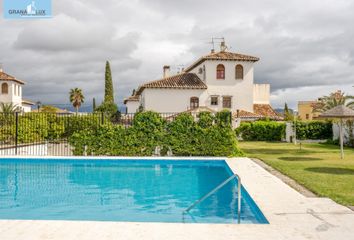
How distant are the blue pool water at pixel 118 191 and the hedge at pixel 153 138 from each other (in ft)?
4.52

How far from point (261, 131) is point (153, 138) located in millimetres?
15711

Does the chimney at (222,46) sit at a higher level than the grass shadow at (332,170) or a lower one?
higher

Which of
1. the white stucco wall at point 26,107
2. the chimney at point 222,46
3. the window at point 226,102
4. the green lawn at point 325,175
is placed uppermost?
the chimney at point 222,46

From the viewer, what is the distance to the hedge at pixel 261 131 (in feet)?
103

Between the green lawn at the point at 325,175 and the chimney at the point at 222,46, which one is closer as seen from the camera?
the green lawn at the point at 325,175

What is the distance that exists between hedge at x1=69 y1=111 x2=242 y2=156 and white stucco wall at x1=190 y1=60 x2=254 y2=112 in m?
22.3

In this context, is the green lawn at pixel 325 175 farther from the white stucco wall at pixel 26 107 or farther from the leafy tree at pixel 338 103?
the white stucco wall at pixel 26 107

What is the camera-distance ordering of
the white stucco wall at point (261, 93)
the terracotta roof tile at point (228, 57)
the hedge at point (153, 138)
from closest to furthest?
the hedge at point (153, 138), the terracotta roof tile at point (228, 57), the white stucco wall at point (261, 93)

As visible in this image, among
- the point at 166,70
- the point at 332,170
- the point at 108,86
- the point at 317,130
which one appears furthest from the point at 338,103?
the point at 108,86

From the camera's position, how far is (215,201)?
31.6 feet

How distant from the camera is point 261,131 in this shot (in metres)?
31.6

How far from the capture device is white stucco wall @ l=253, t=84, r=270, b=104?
49.2 meters

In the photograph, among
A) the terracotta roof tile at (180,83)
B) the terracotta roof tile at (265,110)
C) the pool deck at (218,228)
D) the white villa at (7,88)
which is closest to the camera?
the pool deck at (218,228)

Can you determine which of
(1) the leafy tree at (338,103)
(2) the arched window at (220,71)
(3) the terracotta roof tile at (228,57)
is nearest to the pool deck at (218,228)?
(1) the leafy tree at (338,103)
